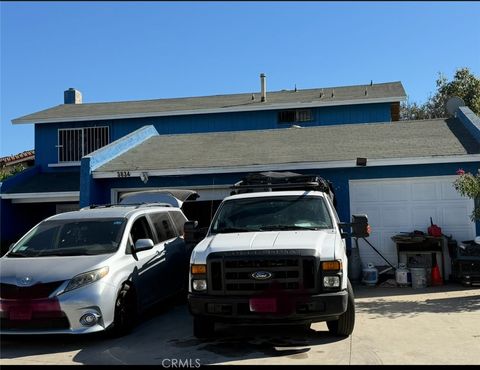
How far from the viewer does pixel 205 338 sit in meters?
6.76

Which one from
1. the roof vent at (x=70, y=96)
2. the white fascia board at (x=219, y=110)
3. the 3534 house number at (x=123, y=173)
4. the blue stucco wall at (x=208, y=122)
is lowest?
the 3534 house number at (x=123, y=173)

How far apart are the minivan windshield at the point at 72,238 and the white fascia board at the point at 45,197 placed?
7.99 metres

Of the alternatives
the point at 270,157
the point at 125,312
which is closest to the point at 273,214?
the point at 125,312

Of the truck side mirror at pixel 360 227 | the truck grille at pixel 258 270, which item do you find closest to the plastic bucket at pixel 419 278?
the truck side mirror at pixel 360 227

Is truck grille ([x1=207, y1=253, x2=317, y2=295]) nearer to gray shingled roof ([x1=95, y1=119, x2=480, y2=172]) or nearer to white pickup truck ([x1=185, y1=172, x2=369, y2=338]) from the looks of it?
white pickup truck ([x1=185, y1=172, x2=369, y2=338])

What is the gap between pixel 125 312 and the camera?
706 centimetres

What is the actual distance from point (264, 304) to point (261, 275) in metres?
0.35

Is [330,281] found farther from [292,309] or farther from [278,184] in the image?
[278,184]

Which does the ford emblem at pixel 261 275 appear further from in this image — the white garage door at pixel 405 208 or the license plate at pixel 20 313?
the white garage door at pixel 405 208

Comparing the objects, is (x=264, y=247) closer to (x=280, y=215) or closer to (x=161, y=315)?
(x=280, y=215)

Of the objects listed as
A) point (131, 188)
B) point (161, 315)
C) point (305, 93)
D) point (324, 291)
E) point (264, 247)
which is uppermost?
point (305, 93)

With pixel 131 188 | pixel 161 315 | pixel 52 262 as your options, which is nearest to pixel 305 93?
pixel 131 188

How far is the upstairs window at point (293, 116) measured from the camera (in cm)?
2072

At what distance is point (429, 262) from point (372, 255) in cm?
130
